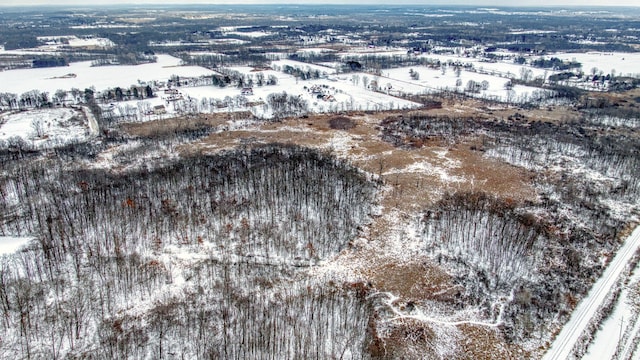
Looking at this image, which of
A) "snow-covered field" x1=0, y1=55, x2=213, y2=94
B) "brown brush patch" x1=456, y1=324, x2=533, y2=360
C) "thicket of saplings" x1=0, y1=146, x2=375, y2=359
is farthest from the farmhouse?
"brown brush patch" x1=456, y1=324, x2=533, y2=360

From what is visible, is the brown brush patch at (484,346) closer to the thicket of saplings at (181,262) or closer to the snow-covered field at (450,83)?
the thicket of saplings at (181,262)

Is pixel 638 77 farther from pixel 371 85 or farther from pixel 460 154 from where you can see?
pixel 460 154

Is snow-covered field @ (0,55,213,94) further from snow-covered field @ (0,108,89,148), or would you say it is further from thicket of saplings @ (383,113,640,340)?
thicket of saplings @ (383,113,640,340)

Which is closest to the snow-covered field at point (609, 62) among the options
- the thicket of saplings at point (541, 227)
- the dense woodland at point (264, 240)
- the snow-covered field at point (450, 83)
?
the snow-covered field at point (450, 83)

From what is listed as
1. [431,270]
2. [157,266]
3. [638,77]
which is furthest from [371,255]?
[638,77]

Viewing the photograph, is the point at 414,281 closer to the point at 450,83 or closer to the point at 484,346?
the point at 484,346

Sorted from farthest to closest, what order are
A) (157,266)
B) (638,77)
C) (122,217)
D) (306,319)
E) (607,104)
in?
1. (638,77)
2. (607,104)
3. (122,217)
4. (157,266)
5. (306,319)

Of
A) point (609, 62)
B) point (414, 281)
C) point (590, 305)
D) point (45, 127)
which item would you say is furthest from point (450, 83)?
point (45, 127)
